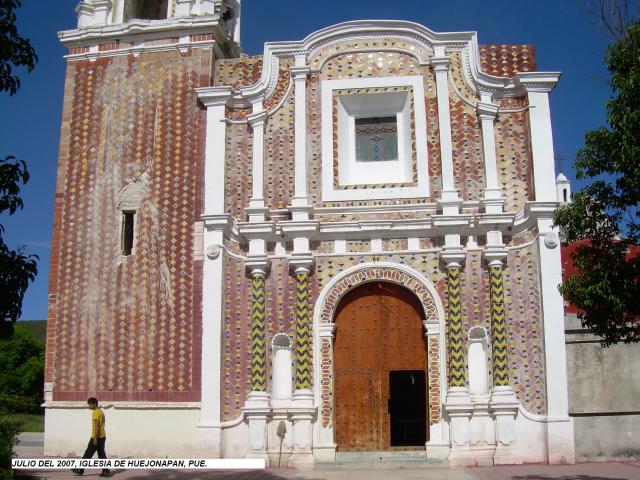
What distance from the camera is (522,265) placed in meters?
13.5

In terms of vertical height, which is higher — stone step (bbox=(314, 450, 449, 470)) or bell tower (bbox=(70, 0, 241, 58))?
bell tower (bbox=(70, 0, 241, 58))

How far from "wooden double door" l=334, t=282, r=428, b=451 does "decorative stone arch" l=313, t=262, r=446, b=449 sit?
0.19m

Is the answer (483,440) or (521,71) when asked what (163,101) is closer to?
(521,71)

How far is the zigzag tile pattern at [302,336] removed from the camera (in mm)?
13463

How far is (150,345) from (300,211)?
365 cm

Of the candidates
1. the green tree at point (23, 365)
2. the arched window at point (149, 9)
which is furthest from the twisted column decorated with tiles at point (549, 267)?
the green tree at point (23, 365)

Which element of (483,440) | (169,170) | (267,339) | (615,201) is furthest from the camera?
(169,170)

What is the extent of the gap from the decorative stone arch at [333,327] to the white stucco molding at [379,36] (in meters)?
3.86

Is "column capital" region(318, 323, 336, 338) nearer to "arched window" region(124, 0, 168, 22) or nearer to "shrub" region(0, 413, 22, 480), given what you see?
"shrub" region(0, 413, 22, 480)

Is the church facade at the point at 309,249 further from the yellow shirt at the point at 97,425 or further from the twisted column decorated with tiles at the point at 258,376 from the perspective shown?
the yellow shirt at the point at 97,425

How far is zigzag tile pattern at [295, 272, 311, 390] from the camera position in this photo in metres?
13.5

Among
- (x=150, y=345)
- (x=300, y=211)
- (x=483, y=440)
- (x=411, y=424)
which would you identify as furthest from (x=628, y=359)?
(x=150, y=345)

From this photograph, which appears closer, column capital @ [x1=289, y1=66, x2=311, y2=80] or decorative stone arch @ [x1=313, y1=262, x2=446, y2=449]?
decorative stone arch @ [x1=313, y1=262, x2=446, y2=449]

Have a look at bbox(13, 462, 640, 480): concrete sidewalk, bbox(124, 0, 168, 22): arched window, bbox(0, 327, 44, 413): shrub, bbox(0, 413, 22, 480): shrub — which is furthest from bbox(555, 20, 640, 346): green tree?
bbox(0, 327, 44, 413): shrub
